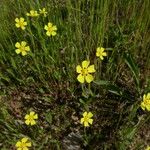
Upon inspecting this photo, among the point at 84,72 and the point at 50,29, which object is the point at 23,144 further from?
the point at 50,29

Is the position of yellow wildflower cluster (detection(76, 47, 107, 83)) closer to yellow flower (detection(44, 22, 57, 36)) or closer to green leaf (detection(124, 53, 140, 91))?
green leaf (detection(124, 53, 140, 91))

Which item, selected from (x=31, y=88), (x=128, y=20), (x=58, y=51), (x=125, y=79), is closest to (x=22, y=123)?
(x=31, y=88)

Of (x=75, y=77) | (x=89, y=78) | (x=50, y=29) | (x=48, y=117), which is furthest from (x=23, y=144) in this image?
(x=50, y=29)

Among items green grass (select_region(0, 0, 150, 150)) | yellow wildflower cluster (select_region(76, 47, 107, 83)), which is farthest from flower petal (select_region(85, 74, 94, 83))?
green grass (select_region(0, 0, 150, 150))

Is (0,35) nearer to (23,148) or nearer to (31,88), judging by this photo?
(31,88)

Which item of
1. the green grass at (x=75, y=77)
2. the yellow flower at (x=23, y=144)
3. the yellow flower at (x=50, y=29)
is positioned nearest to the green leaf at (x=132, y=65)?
the green grass at (x=75, y=77)

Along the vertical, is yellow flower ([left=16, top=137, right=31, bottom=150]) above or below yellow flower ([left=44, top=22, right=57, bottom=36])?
below

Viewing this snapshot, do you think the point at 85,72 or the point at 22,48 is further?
the point at 22,48

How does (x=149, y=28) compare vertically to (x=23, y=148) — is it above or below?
above
